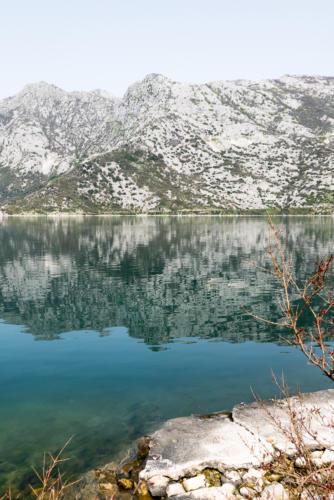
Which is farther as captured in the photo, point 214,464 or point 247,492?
point 214,464

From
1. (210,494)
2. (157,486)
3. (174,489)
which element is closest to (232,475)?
(210,494)

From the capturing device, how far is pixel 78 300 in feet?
148

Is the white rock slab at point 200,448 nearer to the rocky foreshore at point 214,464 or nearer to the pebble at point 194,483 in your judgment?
the rocky foreshore at point 214,464

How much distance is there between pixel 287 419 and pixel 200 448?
431cm

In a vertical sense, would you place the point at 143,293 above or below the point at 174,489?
below

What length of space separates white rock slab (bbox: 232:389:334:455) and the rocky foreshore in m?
0.05

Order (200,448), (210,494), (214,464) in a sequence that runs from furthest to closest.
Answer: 1. (200,448)
2. (214,464)
3. (210,494)

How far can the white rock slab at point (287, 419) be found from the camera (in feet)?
47.8

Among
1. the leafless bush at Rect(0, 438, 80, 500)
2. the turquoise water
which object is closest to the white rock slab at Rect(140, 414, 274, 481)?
the turquoise water

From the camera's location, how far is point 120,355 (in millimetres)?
29078

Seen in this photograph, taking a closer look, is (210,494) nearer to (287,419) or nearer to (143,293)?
(287,419)

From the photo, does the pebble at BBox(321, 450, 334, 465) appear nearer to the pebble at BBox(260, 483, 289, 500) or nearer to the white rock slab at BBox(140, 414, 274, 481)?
the white rock slab at BBox(140, 414, 274, 481)

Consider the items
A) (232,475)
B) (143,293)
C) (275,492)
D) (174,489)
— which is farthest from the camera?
(143,293)

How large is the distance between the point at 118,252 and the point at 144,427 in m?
70.3
